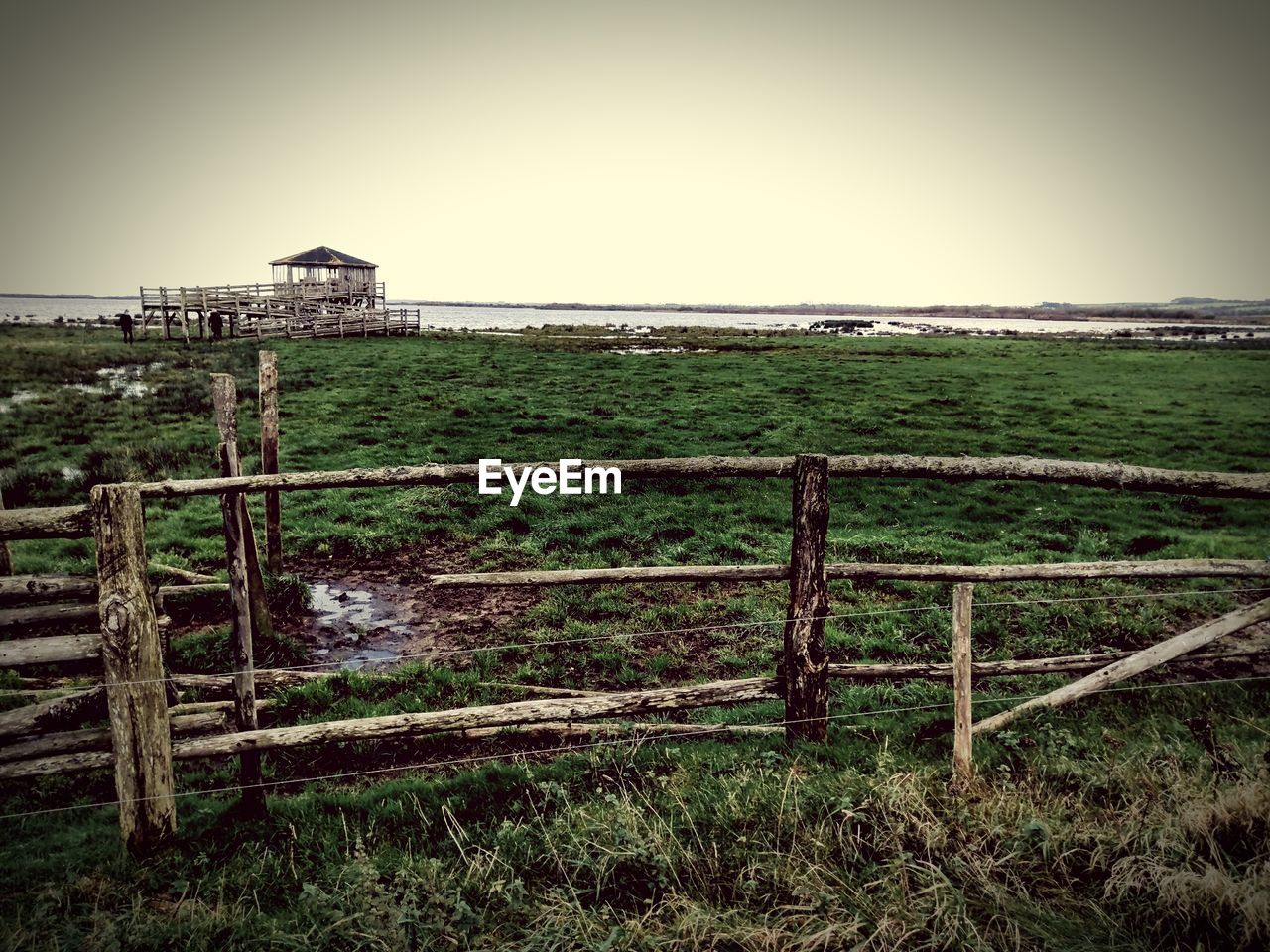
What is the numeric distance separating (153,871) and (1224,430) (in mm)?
25004

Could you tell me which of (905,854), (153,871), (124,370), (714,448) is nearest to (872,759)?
(905,854)

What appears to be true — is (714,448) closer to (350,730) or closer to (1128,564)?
(1128,564)

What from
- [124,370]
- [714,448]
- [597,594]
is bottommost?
[597,594]

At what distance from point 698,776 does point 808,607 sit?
1.35 meters

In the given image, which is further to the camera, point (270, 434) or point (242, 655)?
point (270, 434)

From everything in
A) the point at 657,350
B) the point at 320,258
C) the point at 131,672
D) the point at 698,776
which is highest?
the point at 320,258

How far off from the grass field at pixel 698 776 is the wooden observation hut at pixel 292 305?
30572mm

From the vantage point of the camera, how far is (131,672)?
12.9ft

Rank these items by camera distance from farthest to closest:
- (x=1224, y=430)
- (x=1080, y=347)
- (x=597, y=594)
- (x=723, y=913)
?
(x=1080, y=347), (x=1224, y=430), (x=597, y=594), (x=723, y=913)

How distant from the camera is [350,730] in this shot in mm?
4438

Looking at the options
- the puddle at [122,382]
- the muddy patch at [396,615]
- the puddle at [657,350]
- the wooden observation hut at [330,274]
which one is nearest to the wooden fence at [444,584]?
the muddy patch at [396,615]

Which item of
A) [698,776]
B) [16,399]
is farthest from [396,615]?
[16,399]

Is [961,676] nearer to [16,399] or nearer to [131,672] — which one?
[131,672]

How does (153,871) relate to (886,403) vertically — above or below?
below
